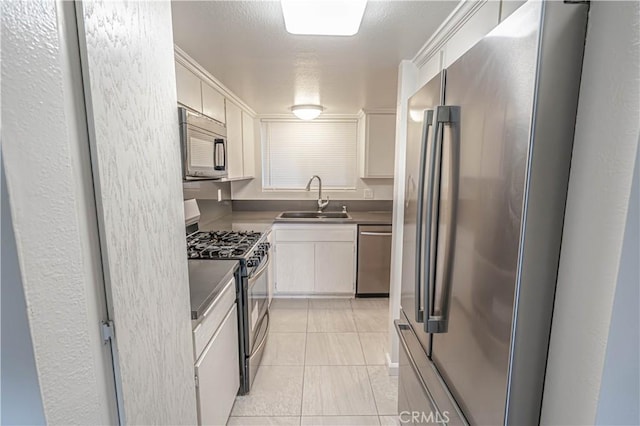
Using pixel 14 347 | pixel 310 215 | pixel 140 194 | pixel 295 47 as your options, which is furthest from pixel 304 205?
pixel 14 347

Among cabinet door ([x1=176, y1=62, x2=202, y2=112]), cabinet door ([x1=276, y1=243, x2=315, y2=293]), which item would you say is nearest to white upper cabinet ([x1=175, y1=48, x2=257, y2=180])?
cabinet door ([x1=176, y1=62, x2=202, y2=112])

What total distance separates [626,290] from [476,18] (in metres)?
1.16

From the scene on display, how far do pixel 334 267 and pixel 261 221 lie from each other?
96cm

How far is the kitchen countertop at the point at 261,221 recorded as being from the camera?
10.3ft

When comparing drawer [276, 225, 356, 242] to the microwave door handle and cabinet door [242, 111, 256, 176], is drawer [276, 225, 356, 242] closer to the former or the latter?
cabinet door [242, 111, 256, 176]

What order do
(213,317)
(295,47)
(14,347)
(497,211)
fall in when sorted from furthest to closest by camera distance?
(295,47), (213,317), (497,211), (14,347)

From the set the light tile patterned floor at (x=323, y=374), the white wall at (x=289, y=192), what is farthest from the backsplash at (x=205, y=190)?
the light tile patterned floor at (x=323, y=374)

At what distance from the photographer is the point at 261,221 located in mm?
3443

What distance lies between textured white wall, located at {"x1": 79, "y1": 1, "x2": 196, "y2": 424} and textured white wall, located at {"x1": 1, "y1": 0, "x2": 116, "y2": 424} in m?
0.04

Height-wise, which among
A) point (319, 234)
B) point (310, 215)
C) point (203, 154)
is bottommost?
point (319, 234)

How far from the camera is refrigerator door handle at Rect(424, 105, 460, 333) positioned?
0.98 meters

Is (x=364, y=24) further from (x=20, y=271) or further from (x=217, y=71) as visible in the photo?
(x=20, y=271)

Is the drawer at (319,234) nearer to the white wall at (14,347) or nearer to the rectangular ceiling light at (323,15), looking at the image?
the rectangular ceiling light at (323,15)

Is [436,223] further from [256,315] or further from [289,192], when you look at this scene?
[289,192]
